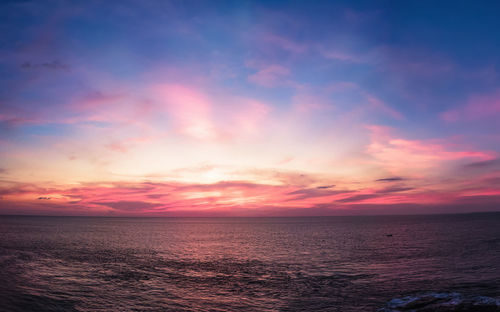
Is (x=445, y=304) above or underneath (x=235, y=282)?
above

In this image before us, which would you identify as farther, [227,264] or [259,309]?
[227,264]

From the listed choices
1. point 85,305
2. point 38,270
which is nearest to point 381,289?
point 85,305

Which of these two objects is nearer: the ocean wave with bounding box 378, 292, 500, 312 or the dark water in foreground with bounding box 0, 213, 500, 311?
the ocean wave with bounding box 378, 292, 500, 312

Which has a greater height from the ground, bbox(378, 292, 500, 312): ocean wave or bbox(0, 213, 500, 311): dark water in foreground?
bbox(378, 292, 500, 312): ocean wave

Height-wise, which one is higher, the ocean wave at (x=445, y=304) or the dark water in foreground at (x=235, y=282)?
the ocean wave at (x=445, y=304)

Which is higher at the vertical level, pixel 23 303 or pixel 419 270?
pixel 23 303

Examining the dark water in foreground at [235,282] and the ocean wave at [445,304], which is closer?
the ocean wave at [445,304]

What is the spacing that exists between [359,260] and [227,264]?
23297 mm

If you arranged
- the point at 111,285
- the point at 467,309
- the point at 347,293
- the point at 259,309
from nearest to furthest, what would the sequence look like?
the point at 467,309 → the point at 259,309 → the point at 347,293 → the point at 111,285

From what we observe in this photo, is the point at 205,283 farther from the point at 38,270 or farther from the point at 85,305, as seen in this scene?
the point at 38,270

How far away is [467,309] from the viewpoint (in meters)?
22.0

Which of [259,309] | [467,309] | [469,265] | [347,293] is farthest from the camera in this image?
[469,265]

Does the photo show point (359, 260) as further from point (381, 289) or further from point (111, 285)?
point (111, 285)

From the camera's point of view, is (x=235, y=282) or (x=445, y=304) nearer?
(x=445, y=304)
